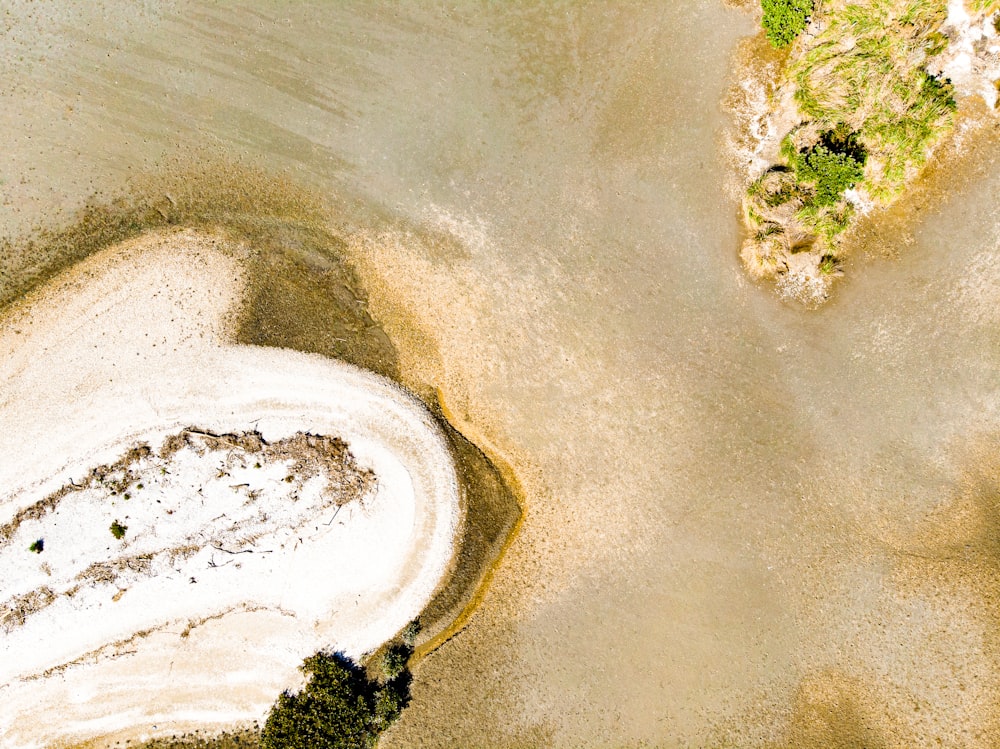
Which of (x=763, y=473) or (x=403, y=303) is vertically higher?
(x=763, y=473)

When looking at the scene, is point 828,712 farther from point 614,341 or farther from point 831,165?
point 831,165

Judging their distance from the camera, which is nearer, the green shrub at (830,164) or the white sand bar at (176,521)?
the green shrub at (830,164)

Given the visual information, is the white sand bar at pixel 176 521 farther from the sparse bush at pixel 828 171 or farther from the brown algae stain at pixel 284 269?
the sparse bush at pixel 828 171

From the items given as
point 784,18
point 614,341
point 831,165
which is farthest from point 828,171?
point 614,341

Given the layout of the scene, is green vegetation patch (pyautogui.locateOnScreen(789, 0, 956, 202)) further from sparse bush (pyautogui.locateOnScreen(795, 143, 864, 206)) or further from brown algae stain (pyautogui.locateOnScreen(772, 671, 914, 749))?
brown algae stain (pyautogui.locateOnScreen(772, 671, 914, 749))

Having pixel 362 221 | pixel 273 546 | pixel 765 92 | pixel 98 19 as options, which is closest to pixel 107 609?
pixel 273 546

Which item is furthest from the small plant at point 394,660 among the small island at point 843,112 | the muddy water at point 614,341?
the small island at point 843,112

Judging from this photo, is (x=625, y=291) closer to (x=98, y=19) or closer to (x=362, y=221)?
(x=362, y=221)
